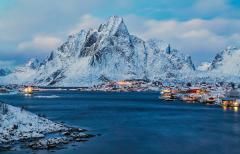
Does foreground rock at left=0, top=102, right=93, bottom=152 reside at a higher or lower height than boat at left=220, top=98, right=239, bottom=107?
lower

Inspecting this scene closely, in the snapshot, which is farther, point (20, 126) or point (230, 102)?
point (230, 102)

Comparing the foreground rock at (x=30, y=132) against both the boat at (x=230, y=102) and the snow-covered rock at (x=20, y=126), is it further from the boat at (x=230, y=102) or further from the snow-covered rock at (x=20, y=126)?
the boat at (x=230, y=102)

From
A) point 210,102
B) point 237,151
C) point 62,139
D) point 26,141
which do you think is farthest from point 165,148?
point 210,102

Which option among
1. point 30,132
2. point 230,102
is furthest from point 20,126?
point 230,102

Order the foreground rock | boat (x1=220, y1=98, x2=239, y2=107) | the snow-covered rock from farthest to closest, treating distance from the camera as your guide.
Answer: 1. boat (x1=220, y1=98, x2=239, y2=107)
2. the snow-covered rock
3. the foreground rock

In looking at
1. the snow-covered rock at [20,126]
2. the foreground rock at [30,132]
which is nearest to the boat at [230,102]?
the foreground rock at [30,132]

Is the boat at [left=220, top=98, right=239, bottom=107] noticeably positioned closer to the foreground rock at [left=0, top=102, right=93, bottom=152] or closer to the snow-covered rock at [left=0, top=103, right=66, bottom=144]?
the foreground rock at [left=0, top=102, right=93, bottom=152]

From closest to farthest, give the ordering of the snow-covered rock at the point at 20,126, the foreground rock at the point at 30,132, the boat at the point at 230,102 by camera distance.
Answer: the foreground rock at the point at 30,132 < the snow-covered rock at the point at 20,126 < the boat at the point at 230,102

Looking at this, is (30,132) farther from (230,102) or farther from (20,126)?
(230,102)

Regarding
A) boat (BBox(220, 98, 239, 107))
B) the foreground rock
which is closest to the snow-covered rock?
the foreground rock
